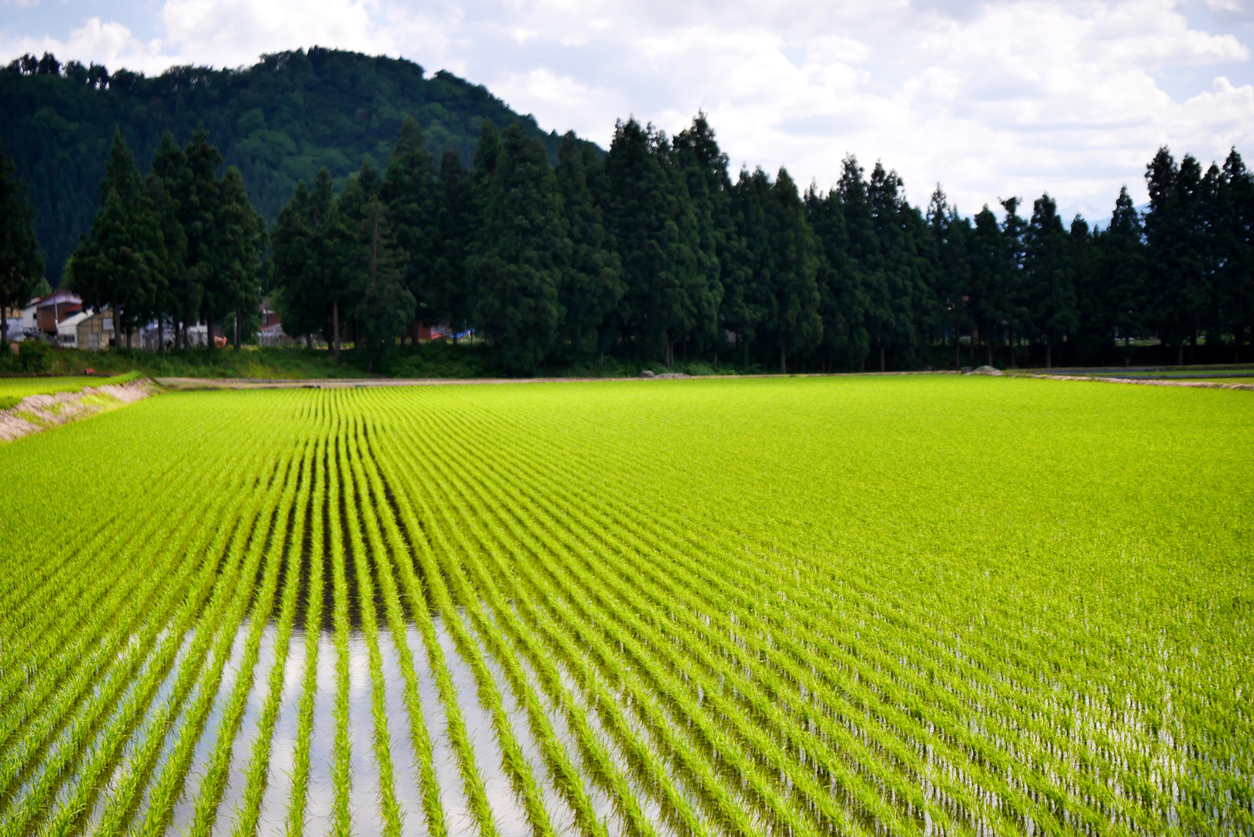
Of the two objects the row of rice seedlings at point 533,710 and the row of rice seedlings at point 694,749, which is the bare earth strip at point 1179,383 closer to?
the row of rice seedlings at point 533,710

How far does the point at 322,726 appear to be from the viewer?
13.7 ft

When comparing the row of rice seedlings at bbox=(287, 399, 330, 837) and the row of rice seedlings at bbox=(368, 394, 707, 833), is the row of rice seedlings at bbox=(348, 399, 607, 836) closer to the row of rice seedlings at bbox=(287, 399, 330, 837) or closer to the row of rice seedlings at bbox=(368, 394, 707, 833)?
the row of rice seedlings at bbox=(368, 394, 707, 833)

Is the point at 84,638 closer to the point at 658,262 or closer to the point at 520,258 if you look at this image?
the point at 520,258

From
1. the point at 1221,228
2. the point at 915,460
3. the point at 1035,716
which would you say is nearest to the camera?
the point at 1035,716

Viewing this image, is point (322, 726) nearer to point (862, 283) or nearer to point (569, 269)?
point (569, 269)

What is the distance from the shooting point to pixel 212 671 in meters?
4.75

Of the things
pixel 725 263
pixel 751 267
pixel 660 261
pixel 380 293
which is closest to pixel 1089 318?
pixel 751 267

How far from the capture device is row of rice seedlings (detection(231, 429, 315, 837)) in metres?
3.43

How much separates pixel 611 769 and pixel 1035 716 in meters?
2.02

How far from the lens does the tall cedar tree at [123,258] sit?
33.0 m

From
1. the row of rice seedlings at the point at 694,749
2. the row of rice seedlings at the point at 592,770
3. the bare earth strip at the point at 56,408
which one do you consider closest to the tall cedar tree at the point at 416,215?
the bare earth strip at the point at 56,408

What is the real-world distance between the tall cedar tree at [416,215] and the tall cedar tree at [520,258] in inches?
116

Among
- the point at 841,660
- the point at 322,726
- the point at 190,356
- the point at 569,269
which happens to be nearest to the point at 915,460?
the point at 841,660

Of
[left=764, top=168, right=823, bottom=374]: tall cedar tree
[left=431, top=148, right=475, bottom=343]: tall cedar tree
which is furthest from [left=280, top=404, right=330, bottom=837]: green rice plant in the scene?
[left=764, top=168, right=823, bottom=374]: tall cedar tree
